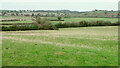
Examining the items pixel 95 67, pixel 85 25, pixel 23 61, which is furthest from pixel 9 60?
pixel 85 25

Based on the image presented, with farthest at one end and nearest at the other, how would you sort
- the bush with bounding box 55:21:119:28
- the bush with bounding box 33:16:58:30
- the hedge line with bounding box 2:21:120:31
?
the bush with bounding box 55:21:119:28, the bush with bounding box 33:16:58:30, the hedge line with bounding box 2:21:120:31

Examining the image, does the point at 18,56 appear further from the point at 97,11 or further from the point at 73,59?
the point at 97,11

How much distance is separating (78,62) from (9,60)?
4.44 m

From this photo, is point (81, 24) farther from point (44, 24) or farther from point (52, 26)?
→ point (44, 24)

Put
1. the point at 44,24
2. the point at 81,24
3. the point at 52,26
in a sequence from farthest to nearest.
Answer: the point at 81,24 → the point at 44,24 → the point at 52,26

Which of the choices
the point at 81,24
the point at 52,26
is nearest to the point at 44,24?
the point at 52,26

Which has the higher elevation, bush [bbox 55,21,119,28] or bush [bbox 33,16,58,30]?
bush [bbox 33,16,58,30]

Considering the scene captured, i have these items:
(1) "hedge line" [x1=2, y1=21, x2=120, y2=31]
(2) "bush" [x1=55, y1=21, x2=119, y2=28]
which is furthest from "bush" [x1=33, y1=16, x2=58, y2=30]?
(2) "bush" [x1=55, y1=21, x2=119, y2=28]

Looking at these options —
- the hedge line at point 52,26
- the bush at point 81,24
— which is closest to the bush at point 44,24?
the hedge line at point 52,26

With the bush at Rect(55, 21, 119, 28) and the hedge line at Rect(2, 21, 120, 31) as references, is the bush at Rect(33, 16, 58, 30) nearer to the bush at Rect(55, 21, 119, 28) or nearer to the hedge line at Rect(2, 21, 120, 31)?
the hedge line at Rect(2, 21, 120, 31)

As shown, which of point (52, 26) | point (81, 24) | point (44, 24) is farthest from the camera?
point (81, 24)

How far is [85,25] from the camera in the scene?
84.1 metres

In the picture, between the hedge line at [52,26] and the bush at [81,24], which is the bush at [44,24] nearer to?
the hedge line at [52,26]

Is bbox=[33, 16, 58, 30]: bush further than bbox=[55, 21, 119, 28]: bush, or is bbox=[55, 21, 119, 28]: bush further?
bbox=[55, 21, 119, 28]: bush
